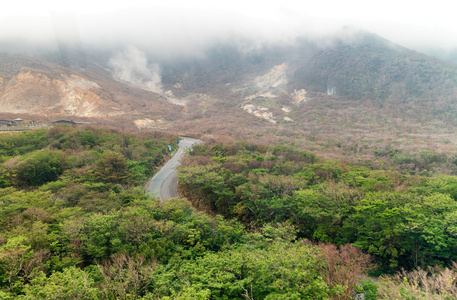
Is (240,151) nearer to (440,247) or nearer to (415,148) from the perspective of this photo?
(440,247)

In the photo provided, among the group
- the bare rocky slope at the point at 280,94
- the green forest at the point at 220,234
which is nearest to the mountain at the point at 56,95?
the bare rocky slope at the point at 280,94

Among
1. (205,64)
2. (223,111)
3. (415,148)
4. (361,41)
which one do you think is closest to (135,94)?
(223,111)

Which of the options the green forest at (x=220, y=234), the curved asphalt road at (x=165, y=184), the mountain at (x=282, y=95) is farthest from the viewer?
the mountain at (x=282, y=95)

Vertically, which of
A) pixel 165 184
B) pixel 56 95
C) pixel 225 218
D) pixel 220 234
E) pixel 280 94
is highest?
pixel 56 95

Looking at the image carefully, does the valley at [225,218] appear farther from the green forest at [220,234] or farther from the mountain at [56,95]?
the mountain at [56,95]

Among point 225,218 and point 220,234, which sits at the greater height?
point 220,234

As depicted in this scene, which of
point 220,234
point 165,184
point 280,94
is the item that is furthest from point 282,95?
point 220,234

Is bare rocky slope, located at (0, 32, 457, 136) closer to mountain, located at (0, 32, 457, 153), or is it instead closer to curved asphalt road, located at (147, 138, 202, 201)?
mountain, located at (0, 32, 457, 153)

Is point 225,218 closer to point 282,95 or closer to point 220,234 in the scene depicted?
point 220,234
